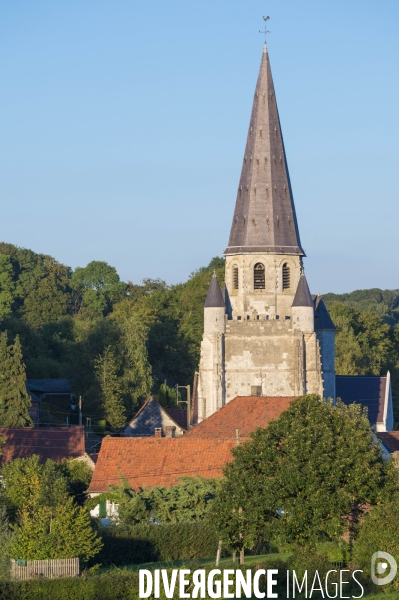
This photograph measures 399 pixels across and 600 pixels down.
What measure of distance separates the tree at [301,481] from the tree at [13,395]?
26952 millimetres

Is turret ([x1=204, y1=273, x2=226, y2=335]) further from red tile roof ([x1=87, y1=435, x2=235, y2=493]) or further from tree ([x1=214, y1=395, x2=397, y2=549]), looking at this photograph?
tree ([x1=214, y1=395, x2=397, y2=549])

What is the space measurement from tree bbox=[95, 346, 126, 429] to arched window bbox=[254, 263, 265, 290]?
1062cm

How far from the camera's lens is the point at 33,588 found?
116 feet

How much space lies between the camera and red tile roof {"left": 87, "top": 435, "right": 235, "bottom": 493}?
53.1 metres

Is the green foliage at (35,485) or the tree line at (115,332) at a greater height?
the tree line at (115,332)

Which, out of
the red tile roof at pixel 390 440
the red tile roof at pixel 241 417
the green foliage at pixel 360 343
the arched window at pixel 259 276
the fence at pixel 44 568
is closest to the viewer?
the fence at pixel 44 568

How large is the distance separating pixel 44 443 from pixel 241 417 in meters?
7.52

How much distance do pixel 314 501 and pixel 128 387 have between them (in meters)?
43.0

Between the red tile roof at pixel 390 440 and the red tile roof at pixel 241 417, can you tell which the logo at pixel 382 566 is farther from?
the red tile roof at pixel 390 440

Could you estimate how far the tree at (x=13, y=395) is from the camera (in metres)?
67.3

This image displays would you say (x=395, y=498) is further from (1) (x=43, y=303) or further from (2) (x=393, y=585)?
(1) (x=43, y=303)

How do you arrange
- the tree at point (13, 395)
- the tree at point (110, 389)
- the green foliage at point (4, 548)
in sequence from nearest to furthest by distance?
the green foliage at point (4, 548)
the tree at point (13, 395)
the tree at point (110, 389)

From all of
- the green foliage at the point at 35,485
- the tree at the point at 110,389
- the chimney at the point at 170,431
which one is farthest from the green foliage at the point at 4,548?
the tree at the point at 110,389

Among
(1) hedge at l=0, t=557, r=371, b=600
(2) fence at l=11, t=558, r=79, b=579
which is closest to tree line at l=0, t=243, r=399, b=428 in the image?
(2) fence at l=11, t=558, r=79, b=579
